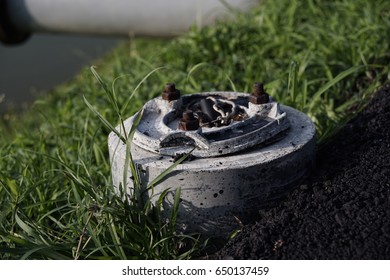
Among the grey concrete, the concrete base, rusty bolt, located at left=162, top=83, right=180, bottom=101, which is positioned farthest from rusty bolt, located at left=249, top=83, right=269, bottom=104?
rusty bolt, located at left=162, top=83, right=180, bottom=101

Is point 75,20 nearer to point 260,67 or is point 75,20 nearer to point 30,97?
point 30,97

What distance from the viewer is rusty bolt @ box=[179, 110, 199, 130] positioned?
2648 millimetres

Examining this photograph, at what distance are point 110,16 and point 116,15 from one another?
2.1 inches

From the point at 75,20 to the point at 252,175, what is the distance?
12.7ft

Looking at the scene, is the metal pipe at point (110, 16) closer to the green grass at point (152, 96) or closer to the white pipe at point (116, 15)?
the white pipe at point (116, 15)

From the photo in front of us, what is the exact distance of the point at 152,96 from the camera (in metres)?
4.14

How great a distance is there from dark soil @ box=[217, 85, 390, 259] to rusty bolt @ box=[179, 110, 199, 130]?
0.42 meters

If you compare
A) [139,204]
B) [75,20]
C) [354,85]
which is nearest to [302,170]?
[139,204]

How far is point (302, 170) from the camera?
2.72 metres

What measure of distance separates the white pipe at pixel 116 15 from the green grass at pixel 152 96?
15.5 inches

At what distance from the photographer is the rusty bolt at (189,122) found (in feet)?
8.69

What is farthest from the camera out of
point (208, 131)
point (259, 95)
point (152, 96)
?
point (152, 96)

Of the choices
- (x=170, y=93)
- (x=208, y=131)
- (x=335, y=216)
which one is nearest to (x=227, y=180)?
(x=208, y=131)

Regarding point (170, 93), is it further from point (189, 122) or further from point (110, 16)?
point (110, 16)
